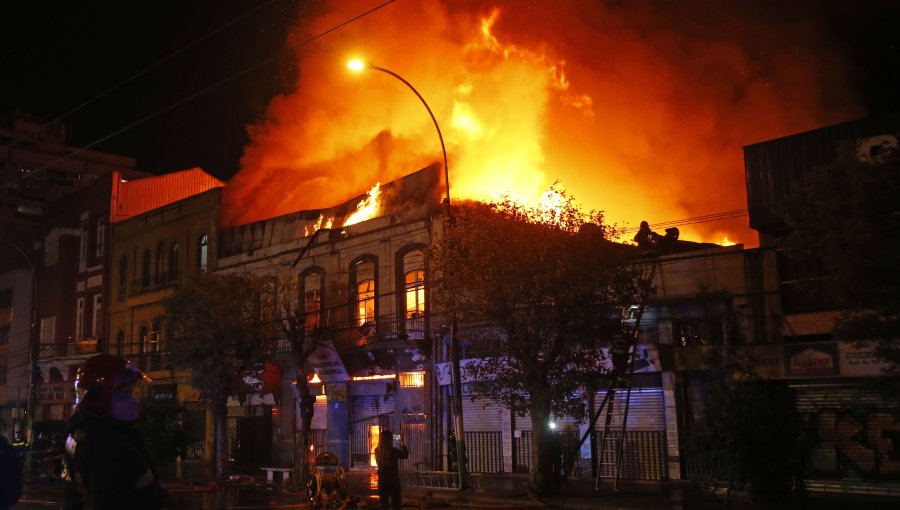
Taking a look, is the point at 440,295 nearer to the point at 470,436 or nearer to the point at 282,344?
the point at 470,436

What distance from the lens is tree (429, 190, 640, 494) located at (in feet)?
63.3

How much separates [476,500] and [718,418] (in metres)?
6.46

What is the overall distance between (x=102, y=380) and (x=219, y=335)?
2505cm

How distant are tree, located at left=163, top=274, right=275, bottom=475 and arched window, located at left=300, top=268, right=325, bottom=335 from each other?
7.75 ft

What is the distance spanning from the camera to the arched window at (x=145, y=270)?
1649 inches

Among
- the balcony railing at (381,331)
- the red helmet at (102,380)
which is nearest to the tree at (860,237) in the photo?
the red helmet at (102,380)

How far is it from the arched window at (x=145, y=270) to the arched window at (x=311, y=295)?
12.3 meters

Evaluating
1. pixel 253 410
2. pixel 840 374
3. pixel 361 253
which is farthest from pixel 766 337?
pixel 253 410

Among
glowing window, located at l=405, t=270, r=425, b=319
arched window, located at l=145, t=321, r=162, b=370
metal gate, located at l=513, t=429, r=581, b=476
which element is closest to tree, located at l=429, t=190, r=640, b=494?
metal gate, located at l=513, t=429, r=581, b=476

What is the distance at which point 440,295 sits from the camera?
21.4 meters

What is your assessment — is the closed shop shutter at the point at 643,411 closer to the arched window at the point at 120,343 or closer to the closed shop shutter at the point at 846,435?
the closed shop shutter at the point at 846,435

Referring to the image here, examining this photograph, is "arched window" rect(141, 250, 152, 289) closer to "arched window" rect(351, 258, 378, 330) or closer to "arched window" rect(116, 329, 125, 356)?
"arched window" rect(116, 329, 125, 356)

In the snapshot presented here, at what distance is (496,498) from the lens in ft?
66.0

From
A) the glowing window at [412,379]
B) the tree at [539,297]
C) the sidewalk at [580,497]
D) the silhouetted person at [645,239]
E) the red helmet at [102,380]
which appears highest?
the silhouetted person at [645,239]
